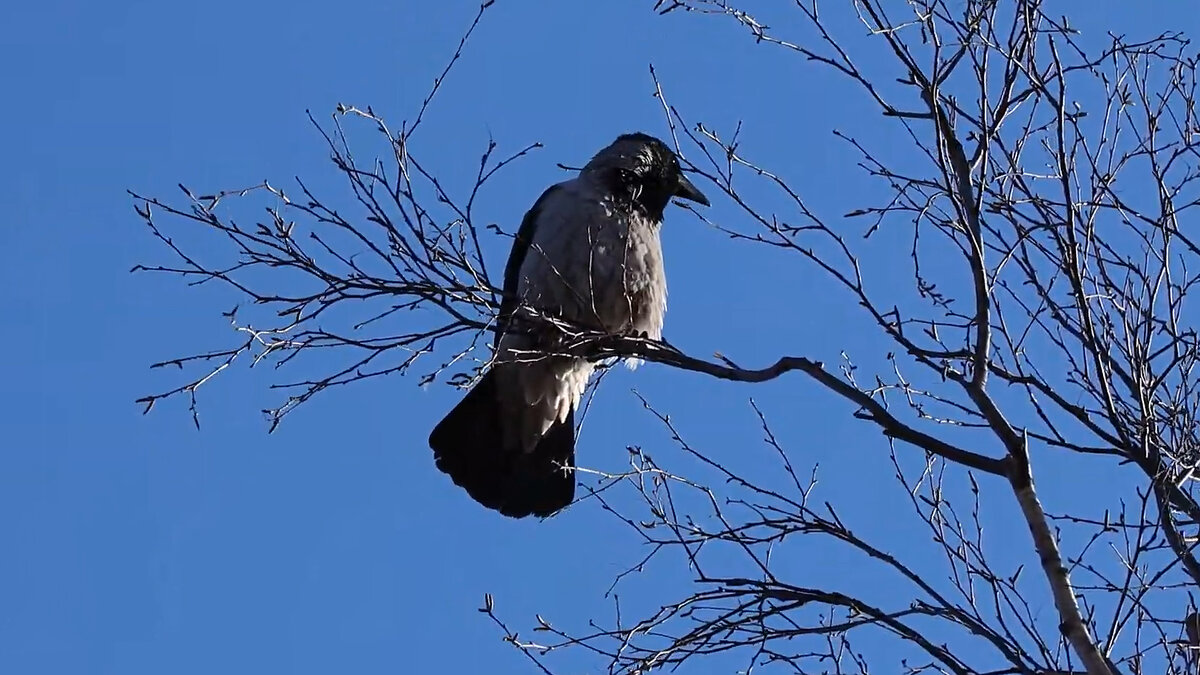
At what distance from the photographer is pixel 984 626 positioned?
11.1 ft

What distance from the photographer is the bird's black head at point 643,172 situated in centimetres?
618

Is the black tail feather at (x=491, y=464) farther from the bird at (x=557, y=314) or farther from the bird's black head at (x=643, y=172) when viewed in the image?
the bird's black head at (x=643, y=172)

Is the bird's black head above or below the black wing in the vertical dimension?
above

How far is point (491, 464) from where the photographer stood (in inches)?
239

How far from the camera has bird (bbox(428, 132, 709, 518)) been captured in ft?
19.0

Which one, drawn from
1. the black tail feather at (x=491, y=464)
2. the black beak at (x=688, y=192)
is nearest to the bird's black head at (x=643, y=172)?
the black beak at (x=688, y=192)

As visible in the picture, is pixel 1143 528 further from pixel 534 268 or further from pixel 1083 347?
pixel 534 268

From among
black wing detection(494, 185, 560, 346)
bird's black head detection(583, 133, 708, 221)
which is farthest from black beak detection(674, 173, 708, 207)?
black wing detection(494, 185, 560, 346)

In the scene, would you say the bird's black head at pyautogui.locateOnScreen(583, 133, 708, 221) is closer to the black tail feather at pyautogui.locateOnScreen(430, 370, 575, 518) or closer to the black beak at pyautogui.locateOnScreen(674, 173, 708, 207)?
the black beak at pyautogui.locateOnScreen(674, 173, 708, 207)

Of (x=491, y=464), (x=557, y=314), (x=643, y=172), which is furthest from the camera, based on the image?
(x=643, y=172)

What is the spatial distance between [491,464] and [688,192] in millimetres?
1530

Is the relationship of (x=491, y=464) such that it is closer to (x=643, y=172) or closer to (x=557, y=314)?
(x=557, y=314)

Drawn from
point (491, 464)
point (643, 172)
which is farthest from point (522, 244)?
point (491, 464)

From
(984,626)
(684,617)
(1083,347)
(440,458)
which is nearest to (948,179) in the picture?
(1083,347)
